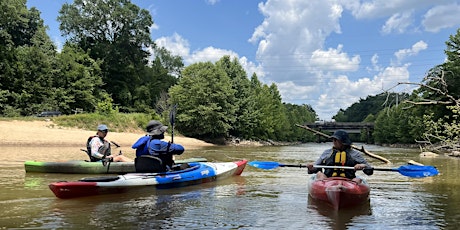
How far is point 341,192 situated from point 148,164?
3928 millimetres

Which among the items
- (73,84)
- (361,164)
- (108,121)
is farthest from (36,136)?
(361,164)

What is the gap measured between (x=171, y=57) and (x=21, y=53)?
133ft

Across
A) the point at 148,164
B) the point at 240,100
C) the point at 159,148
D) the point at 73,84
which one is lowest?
the point at 148,164

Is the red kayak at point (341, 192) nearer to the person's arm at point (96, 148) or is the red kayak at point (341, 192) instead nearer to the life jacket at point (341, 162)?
the life jacket at point (341, 162)

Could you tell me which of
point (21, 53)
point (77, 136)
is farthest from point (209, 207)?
point (21, 53)

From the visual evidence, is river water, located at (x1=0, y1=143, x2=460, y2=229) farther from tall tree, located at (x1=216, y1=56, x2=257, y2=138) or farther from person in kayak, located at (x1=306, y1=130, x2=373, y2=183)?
tall tree, located at (x1=216, y1=56, x2=257, y2=138)

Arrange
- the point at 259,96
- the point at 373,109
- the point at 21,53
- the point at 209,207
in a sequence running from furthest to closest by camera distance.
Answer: the point at 373,109 < the point at 259,96 < the point at 21,53 < the point at 209,207

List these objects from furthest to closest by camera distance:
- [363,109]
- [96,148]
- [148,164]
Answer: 1. [363,109]
2. [96,148]
3. [148,164]

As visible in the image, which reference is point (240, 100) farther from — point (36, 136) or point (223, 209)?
point (223, 209)

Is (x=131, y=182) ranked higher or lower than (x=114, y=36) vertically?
lower

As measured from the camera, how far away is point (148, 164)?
Answer: 8289mm

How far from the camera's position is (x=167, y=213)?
6473mm

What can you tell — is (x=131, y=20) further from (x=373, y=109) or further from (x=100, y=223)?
(x=373, y=109)

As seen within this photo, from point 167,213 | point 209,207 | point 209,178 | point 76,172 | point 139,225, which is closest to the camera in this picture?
point 139,225
